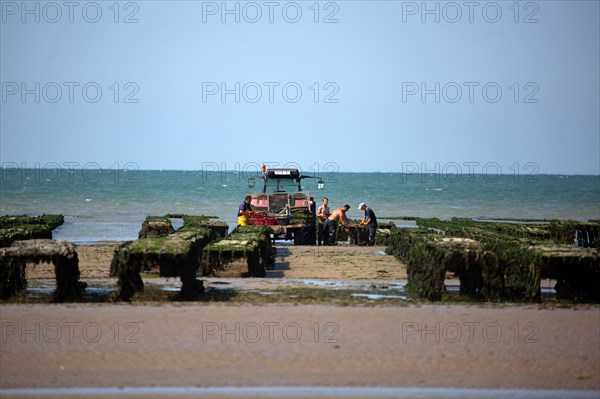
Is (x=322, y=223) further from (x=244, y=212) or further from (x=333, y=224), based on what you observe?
(x=244, y=212)

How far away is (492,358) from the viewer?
1202cm

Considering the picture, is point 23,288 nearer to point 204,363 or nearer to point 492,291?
point 204,363

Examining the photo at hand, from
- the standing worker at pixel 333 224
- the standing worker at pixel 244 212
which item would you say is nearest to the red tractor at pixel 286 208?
the standing worker at pixel 244 212

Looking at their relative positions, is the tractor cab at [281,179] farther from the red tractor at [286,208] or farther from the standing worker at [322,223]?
the standing worker at [322,223]

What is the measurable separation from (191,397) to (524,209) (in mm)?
76705

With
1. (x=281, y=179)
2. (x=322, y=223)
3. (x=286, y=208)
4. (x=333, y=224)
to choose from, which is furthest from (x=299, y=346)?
(x=281, y=179)

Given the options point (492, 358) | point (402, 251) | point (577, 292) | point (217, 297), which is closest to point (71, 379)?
point (492, 358)

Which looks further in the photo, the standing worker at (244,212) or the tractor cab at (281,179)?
the tractor cab at (281,179)

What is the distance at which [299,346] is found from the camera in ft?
41.1

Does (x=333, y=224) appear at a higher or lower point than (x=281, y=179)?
lower

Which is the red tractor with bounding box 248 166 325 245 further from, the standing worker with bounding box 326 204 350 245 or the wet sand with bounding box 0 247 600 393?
the wet sand with bounding box 0 247 600 393

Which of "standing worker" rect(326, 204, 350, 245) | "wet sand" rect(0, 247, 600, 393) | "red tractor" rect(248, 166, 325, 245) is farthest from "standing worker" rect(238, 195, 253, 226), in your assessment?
"wet sand" rect(0, 247, 600, 393)

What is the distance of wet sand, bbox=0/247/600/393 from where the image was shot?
10.9m

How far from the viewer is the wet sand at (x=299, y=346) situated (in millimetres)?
10898
